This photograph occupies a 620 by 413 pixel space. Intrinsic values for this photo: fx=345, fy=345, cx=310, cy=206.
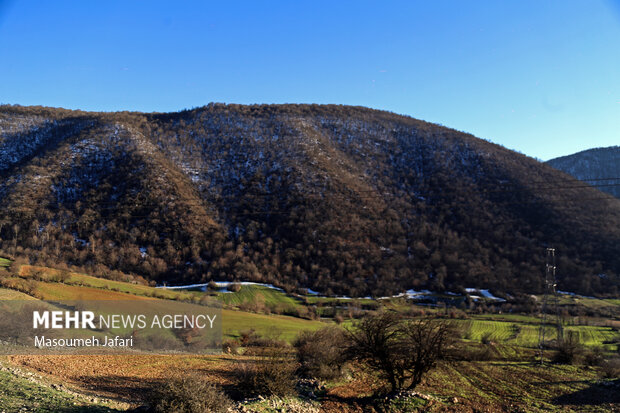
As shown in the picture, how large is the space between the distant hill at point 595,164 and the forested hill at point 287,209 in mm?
51444

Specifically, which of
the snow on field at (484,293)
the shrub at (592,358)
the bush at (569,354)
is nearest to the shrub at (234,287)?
the snow on field at (484,293)

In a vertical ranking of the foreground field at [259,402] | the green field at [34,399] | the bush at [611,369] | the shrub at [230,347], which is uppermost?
the green field at [34,399]

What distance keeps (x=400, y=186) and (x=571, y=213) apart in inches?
1495

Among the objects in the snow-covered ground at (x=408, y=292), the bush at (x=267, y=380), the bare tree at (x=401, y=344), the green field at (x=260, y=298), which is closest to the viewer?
the bush at (x=267, y=380)

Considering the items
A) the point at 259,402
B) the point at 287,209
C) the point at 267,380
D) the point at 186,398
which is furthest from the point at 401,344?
the point at 287,209

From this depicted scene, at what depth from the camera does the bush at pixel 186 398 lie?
27.7ft

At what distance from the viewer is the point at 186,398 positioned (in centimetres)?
850

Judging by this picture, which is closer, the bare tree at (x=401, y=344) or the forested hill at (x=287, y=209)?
the bare tree at (x=401, y=344)

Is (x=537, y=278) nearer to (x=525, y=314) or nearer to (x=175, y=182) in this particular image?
(x=525, y=314)

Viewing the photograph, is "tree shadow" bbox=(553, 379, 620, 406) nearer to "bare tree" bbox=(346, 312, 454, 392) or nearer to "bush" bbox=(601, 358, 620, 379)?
"bush" bbox=(601, 358, 620, 379)

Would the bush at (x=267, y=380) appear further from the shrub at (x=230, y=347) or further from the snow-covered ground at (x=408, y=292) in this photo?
the snow-covered ground at (x=408, y=292)

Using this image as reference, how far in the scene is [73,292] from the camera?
94.6ft

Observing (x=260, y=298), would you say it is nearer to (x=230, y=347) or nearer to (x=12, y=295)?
(x=230, y=347)

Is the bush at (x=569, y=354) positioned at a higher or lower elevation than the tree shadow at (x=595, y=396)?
lower
